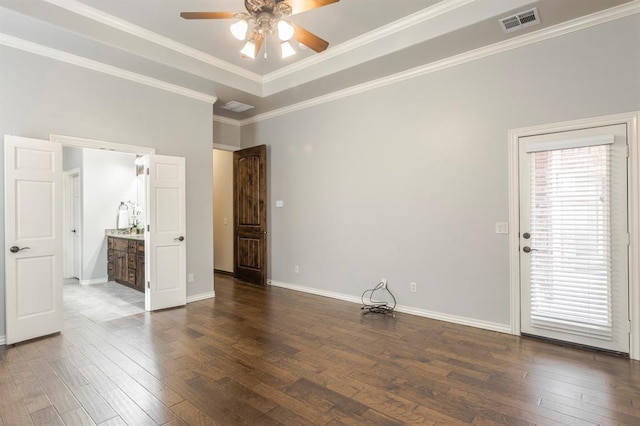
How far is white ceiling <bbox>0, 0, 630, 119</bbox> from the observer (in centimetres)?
311

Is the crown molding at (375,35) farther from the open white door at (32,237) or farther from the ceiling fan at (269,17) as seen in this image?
the open white door at (32,237)

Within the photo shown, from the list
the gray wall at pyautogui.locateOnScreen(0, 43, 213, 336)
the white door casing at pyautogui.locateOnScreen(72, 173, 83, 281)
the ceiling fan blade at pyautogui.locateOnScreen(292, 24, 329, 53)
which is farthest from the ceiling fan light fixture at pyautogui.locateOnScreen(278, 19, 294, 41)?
the white door casing at pyautogui.locateOnScreen(72, 173, 83, 281)

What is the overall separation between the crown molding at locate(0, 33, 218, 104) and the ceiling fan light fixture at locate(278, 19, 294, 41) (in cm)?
263

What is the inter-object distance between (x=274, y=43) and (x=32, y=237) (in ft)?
11.0

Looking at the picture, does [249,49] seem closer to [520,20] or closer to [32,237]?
[520,20]

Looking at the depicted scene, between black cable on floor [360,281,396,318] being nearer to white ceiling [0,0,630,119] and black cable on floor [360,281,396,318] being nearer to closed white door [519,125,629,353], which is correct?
closed white door [519,125,629,353]

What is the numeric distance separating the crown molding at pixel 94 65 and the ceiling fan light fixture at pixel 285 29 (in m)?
2.63

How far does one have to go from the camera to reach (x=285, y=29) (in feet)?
8.37

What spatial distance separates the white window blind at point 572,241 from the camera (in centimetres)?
302

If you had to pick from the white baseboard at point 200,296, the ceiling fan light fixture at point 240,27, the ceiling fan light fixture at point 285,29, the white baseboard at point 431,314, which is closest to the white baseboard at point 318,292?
the white baseboard at point 431,314

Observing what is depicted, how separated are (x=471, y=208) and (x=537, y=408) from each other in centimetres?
210

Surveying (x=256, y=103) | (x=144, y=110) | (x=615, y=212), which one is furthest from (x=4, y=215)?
(x=615, y=212)

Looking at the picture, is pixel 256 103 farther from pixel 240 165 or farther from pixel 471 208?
pixel 471 208

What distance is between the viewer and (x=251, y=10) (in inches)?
100
